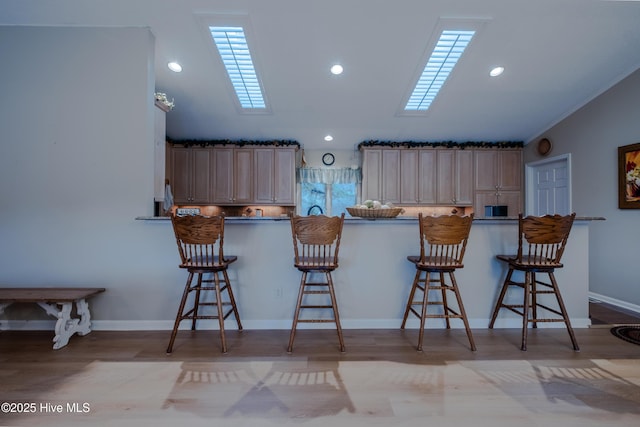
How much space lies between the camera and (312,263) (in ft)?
7.22

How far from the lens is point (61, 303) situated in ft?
7.48

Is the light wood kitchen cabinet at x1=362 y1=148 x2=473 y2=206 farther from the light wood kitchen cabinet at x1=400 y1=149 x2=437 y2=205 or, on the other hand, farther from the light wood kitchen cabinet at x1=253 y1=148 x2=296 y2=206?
the light wood kitchen cabinet at x1=253 y1=148 x2=296 y2=206

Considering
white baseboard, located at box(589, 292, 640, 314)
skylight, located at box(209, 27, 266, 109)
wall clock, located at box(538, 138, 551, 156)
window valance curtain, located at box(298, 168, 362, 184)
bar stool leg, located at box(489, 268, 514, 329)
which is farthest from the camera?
window valance curtain, located at box(298, 168, 362, 184)

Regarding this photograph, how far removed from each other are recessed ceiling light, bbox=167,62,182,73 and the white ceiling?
2.4 inches

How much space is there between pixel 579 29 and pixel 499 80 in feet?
2.75

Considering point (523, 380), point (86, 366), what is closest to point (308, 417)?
point (523, 380)

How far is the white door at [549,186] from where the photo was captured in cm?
431

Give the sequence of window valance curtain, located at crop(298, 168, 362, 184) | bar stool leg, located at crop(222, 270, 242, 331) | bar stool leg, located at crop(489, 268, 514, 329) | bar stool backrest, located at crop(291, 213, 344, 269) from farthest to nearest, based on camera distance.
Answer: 1. window valance curtain, located at crop(298, 168, 362, 184)
2. bar stool leg, located at crop(489, 268, 514, 329)
3. bar stool leg, located at crop(222, 270, 242, 331)
4. bar stool backrest, located at crop(291, 213, 344, 269)

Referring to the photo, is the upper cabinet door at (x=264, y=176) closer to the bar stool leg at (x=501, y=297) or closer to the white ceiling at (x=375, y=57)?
the white ceiling at (x=375, y=57)

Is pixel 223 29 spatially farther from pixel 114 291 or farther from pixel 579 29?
pixel 579 29

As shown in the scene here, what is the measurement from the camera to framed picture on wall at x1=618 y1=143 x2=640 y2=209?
330cm

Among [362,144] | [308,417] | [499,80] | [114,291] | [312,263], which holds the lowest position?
[308,417]

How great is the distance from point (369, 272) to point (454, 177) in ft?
10.9

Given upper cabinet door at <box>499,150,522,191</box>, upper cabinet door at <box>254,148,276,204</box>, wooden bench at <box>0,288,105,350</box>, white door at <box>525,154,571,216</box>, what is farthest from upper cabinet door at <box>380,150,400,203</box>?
wooden bench at <box>0,288,105,350</box>
